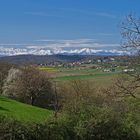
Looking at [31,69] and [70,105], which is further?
[31,69]

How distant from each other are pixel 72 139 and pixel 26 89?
167ft

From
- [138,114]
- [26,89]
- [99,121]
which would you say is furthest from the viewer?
[26,89]

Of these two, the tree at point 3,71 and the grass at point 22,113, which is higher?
the tree at point 3,71

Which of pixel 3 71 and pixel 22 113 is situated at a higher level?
pixel 3 71

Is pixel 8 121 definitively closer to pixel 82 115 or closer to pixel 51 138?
pixel 51 138

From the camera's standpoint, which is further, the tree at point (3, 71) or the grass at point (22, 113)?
the tree at point (3, 71)

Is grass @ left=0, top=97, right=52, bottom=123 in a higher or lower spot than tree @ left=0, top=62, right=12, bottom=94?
lower

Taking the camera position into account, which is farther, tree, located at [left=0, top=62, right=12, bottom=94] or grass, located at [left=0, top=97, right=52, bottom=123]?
tree, located at [left=0, top=62, right=12, bottom=94]

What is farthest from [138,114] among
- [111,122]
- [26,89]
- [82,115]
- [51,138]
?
[26,89]

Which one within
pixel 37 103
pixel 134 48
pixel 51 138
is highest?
pixel 134 48

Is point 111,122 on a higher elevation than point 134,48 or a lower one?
lower

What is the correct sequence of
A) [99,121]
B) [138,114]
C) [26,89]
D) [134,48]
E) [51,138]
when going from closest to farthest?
1. [134,48]
2. [51,138]
3. [99,121]
4. [138,114]
5. [26,89]

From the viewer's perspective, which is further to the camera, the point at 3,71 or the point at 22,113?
the point at 3,71

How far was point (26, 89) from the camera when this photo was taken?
7638cm
